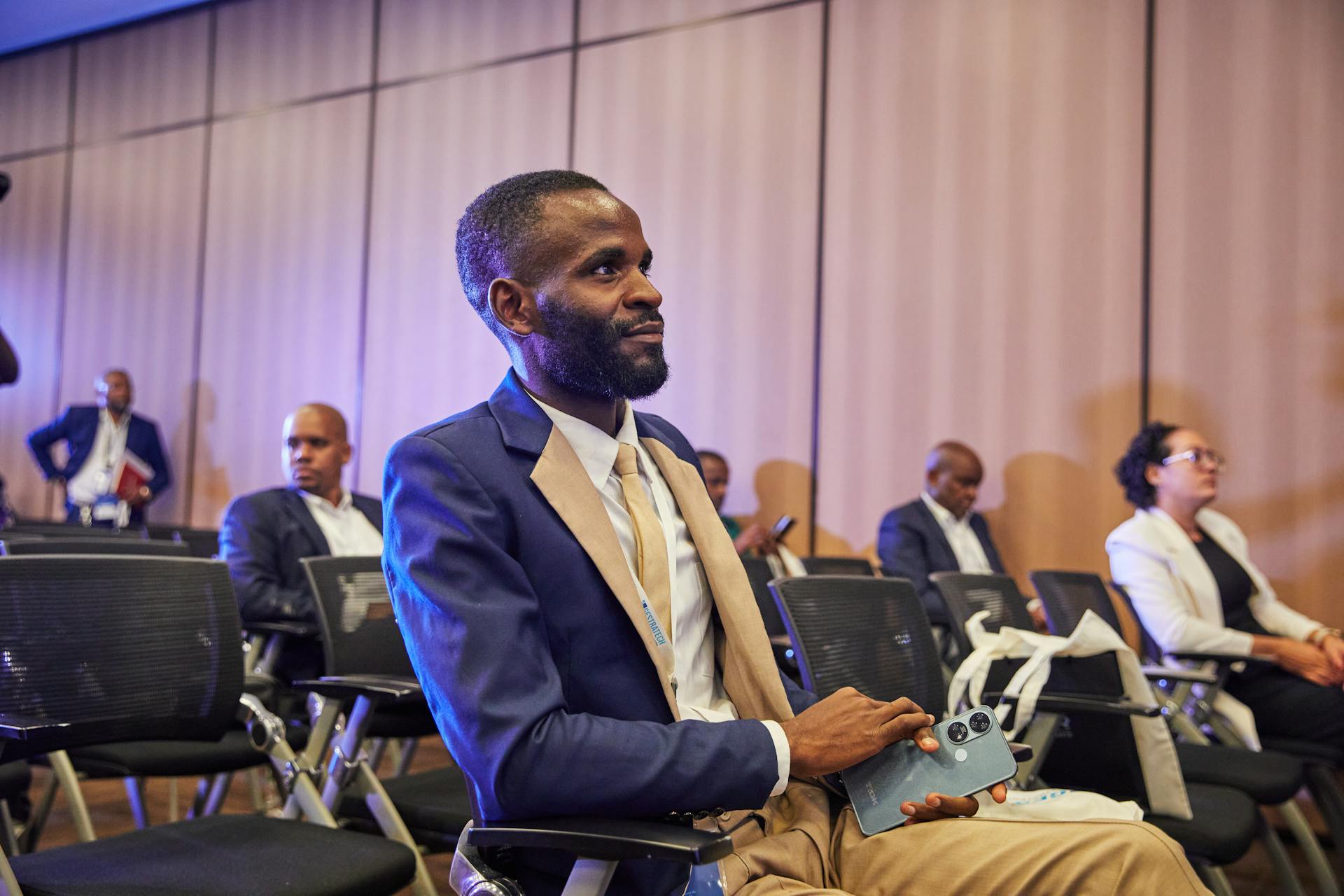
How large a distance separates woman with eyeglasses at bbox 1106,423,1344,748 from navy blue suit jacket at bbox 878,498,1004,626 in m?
0.85

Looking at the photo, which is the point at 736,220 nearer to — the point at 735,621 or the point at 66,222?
the point at 735,621

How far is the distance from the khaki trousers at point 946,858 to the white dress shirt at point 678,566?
0.17 m

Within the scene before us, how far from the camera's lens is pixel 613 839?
1.20m

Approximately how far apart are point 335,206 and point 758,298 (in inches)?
122

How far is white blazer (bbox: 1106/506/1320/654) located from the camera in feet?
11.9

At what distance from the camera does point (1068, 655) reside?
2.44m

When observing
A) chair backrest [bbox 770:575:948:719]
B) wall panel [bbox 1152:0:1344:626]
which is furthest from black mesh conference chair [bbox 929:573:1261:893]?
wall panel [bbox 1152:0:1344:626]

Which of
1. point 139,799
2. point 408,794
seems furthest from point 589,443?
point 139,799

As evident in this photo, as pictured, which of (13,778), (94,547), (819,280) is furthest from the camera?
(819,280)

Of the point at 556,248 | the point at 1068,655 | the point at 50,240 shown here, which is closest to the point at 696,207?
the point at 1068,655

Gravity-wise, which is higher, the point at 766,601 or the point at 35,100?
the point at 35,100

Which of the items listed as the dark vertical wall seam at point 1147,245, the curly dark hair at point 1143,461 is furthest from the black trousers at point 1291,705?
the dark vertical wall seam at point 1147,245

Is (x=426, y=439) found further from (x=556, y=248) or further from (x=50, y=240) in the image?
(x=50, y=240)

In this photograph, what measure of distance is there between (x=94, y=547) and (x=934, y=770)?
2.35 metres
